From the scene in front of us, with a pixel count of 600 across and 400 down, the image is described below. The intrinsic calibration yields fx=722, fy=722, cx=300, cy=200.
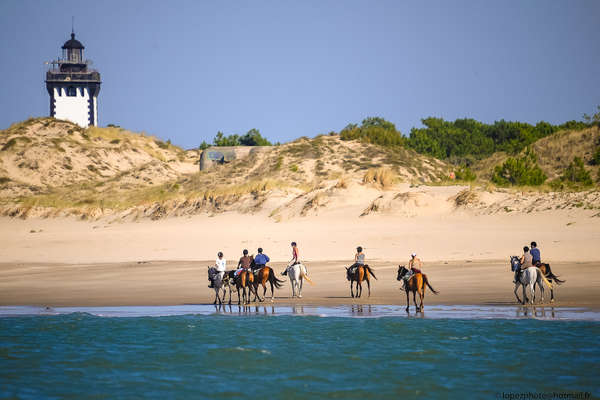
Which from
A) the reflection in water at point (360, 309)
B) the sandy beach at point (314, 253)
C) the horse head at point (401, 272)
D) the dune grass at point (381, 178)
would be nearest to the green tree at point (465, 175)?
the dune grass at point (381, 178)

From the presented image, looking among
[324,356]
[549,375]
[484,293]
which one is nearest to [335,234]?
[484,293]

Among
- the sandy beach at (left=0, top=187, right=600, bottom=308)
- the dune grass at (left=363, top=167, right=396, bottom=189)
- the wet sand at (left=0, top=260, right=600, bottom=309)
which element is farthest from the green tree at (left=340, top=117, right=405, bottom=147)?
the wet sand at (left=0, top=260, right=600, bottom=309)

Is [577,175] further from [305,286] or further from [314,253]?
[305,286]

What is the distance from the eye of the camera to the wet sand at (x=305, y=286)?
2295cm

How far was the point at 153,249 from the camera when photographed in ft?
128

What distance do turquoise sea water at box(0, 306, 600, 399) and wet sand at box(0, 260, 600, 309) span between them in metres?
1.65

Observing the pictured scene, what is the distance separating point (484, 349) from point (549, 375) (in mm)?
2451

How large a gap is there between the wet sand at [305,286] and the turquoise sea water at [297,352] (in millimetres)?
1647

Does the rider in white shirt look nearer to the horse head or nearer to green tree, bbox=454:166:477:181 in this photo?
the horse head

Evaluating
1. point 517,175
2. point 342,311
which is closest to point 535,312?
point 342,311

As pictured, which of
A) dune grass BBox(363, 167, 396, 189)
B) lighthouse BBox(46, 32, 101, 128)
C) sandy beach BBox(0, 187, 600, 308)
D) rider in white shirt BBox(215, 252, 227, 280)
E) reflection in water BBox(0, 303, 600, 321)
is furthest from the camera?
lighthouse BBox(46, 32, 101, 128)

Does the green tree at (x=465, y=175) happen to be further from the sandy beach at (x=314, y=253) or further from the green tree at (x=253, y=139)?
the green tree at (x=253, y=139)

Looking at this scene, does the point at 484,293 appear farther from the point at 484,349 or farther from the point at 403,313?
the point at 484,349

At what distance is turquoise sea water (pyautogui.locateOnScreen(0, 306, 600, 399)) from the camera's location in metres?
13.5
